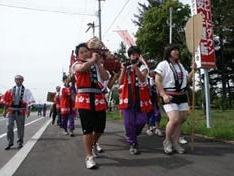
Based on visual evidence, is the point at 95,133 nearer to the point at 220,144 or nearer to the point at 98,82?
the point at 98,82

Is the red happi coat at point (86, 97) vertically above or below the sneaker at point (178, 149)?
above

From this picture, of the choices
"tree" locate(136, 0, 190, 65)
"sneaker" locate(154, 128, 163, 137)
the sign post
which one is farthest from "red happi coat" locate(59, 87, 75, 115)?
"tree" locate(136, 0, 190, 65)

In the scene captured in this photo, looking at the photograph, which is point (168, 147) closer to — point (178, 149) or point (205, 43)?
point (178, 149)

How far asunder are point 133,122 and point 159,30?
46717 millimetres

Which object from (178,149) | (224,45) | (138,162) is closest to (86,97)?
(138,162)

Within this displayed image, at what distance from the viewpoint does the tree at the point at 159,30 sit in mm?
54875

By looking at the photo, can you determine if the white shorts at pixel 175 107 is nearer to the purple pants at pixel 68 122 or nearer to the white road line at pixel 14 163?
→ the white road line at pixel 14 163

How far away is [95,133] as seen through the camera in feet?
26.9

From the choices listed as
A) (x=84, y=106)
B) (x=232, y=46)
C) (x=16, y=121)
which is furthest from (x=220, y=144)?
(x=232, y=46)

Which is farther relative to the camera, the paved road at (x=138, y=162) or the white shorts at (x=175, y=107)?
the white shorts at (x=175, y=107)

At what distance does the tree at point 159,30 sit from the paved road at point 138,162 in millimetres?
44878

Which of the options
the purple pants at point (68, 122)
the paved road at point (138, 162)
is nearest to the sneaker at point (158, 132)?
the paved road at point (138, 162)

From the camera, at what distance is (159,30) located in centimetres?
5544

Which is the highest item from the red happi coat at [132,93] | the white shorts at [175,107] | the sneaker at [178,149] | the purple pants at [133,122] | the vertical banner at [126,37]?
the vertical banner at [126,37]
